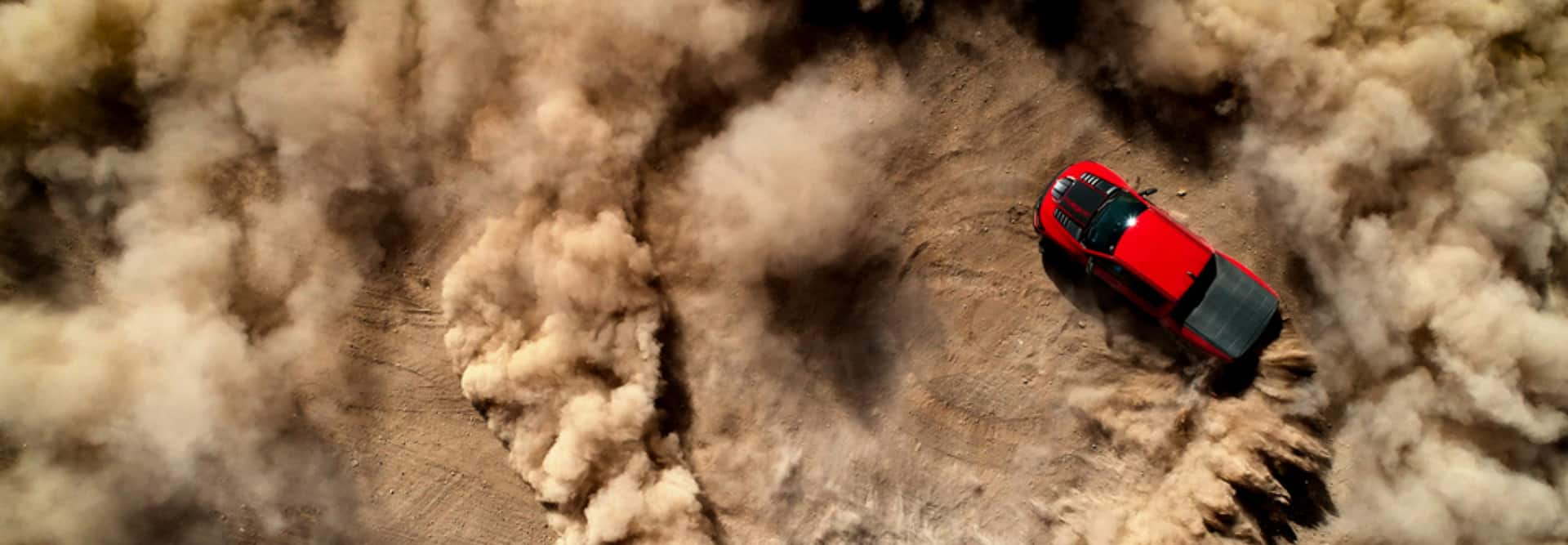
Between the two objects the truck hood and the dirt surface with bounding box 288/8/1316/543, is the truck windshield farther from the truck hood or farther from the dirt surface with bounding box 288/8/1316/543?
the dirt surface with bounding box 288/8/1316/543

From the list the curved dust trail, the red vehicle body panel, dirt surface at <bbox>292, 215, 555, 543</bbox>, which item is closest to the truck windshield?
the red vehicle body panel

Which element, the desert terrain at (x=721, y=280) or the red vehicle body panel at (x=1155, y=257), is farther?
the desert terrain at (x=721, y=280)

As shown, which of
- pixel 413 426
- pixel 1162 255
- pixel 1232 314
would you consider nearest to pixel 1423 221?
pixel 1232 314

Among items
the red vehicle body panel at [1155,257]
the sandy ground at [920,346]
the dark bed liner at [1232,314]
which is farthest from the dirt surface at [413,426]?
the dark bed liner at [1232,314]

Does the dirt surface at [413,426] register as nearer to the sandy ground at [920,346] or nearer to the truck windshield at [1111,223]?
the sandy ground at [920,346]

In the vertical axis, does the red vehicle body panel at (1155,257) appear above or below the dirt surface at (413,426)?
above

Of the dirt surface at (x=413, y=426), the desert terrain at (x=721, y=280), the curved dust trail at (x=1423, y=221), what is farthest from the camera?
the dirt surface at (x=413, y=426)

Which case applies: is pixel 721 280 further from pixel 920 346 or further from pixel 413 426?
pixel 413 426
